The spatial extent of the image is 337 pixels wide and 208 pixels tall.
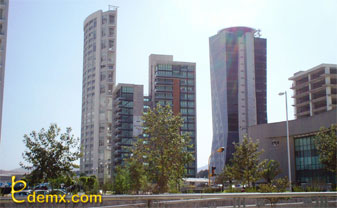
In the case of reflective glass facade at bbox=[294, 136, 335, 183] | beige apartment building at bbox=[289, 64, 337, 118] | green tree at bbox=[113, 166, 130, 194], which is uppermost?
beige apartment building at bbox=[289, 64, 337, 118]

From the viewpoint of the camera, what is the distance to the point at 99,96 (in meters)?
132

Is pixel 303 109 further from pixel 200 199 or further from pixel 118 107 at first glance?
pixel 200 199

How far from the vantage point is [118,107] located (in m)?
129

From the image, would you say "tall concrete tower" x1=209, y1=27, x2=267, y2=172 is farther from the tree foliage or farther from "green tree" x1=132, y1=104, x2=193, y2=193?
"green tree" x1=132, y1=104, x2=193, y2=193

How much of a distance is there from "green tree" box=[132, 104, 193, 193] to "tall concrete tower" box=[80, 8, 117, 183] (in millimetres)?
96138

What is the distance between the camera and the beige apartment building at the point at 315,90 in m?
98.6

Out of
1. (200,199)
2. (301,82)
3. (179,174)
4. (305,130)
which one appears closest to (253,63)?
(301,82)

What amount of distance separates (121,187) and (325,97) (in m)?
62.9

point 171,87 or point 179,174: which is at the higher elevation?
point 171,87

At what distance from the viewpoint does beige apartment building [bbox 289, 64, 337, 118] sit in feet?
324

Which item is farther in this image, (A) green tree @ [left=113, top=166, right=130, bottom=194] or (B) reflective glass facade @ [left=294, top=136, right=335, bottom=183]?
(B) reflective glass facade @ [left=294, top=136, right=335, bottom=183]

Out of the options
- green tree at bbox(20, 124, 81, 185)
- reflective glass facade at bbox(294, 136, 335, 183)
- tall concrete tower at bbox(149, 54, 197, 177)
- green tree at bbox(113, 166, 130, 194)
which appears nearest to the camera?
green tree at bbox(20, 124, 81, 185)

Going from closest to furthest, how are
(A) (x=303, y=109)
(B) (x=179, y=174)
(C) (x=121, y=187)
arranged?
1. (B) (x=179, y=174)
2. (C) (x=121, y=187)
3. (A) (x=303, y=109)

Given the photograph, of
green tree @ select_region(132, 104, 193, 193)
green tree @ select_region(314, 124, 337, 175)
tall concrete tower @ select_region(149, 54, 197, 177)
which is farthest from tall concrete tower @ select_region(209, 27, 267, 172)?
green tree @ select_region(132, 104, 193, 193)
